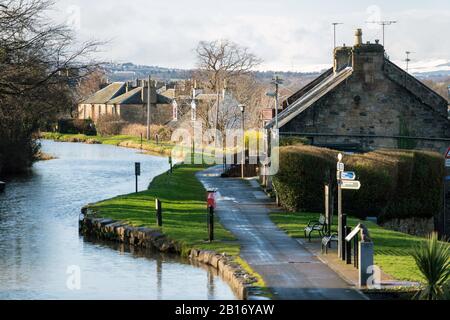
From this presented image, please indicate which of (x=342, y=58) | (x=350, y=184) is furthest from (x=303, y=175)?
(x=342, y=58)

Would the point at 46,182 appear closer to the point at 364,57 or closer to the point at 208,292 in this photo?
the point at 364,57

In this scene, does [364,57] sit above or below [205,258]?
above

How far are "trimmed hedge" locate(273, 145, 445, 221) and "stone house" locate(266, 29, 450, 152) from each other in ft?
19.0

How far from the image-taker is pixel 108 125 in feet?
431

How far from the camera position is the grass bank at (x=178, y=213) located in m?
31.4

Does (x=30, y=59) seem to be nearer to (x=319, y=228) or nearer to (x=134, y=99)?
(x=319, y=228)

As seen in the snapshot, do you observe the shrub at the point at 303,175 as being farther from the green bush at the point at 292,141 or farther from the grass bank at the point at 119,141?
the grass bank at the point at 119,141

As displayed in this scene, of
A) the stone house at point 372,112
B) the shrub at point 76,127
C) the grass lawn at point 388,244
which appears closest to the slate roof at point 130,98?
the shrub at point 76,127

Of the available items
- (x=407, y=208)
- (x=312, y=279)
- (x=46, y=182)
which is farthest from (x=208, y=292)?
(x=46, y=182)

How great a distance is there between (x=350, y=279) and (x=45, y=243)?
1354 centimetres

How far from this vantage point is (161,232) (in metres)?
34.2

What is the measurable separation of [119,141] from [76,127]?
19.5 meters

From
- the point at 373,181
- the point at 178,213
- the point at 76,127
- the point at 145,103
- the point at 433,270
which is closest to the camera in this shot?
the point at 433,270
